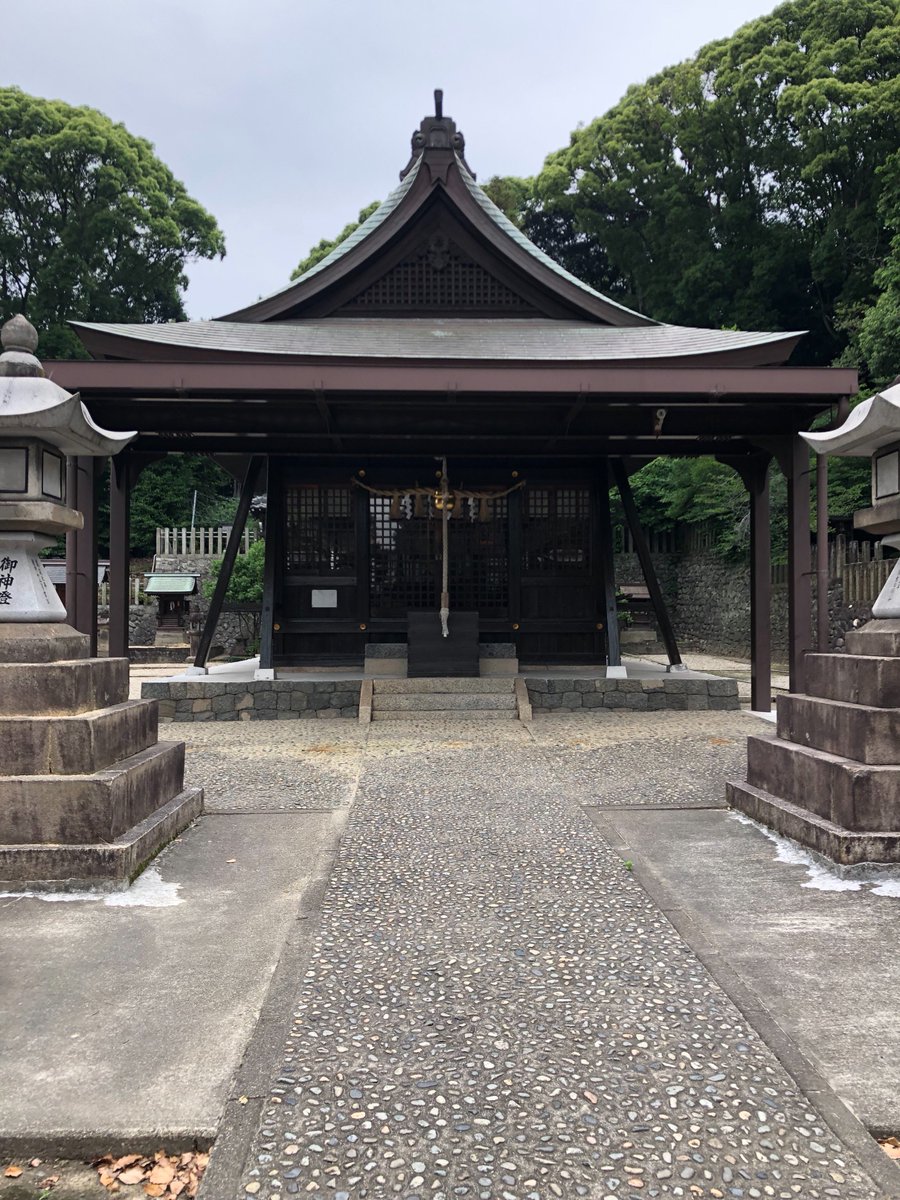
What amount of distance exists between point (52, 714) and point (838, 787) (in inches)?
157

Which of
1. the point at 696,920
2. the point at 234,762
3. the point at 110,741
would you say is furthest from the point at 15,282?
the point at 696,920

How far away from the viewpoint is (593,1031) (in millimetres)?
2295

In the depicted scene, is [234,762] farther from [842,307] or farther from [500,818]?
[842,307]

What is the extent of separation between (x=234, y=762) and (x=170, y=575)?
58.4ft

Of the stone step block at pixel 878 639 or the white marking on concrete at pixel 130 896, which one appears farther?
the stone step block at pixel 878 639

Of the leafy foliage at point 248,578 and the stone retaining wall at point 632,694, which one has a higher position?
the leafy foliage at point 248,578

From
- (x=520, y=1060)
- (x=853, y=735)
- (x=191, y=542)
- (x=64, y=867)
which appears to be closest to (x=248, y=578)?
(x=191, y=542)

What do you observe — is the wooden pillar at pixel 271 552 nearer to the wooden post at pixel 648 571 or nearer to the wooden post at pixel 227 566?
the wooden post at pixel 227 566

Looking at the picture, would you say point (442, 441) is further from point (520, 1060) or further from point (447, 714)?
point (520, 1060)

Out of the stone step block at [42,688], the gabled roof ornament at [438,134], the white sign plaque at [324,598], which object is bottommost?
the stone step block at [42,688]

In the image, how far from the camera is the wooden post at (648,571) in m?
10.6

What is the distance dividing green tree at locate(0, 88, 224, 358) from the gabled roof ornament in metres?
23.3

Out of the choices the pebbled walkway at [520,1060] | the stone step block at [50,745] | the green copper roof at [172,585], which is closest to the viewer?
the pebbled walkway at [520,1060]

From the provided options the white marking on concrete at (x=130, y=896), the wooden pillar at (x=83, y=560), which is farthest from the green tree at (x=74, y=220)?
the white marking on concrete at (x=130, y=896)
